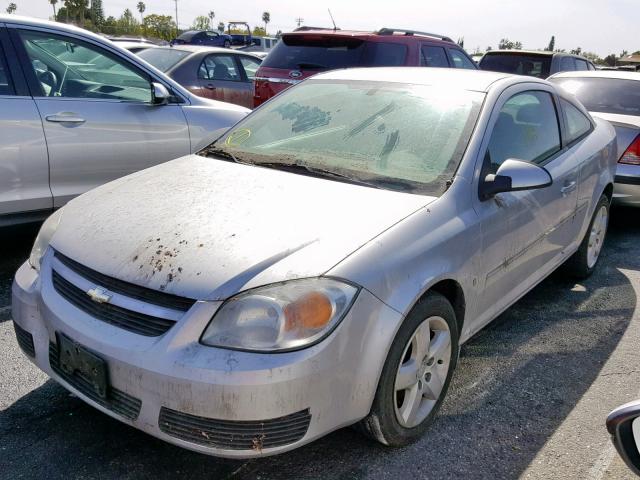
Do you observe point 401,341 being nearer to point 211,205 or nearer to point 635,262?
point 211,205

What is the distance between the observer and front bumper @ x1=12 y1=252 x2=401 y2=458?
2105mm

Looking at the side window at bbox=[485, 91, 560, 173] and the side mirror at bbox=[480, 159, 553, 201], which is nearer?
the side mirror at bbox=[480, 159, 553, 201]

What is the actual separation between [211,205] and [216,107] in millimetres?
2943

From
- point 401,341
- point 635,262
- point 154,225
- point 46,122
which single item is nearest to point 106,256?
point 154,225

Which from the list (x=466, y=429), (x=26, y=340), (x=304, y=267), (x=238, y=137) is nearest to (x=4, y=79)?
(x=238, y=137)

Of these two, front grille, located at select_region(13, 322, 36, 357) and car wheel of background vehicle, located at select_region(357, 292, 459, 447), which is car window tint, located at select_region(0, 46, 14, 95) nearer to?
front grille, located at select_region(13, 322, 36, 357)

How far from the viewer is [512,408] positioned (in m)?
3.07

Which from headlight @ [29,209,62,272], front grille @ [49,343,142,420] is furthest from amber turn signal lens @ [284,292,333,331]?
headlight @ [29,209,62,272]

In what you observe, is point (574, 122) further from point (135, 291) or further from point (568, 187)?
point (135, 291)

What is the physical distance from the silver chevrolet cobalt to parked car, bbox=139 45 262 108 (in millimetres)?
5707

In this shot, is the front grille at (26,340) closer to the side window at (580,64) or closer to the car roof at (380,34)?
the car roof at (380,34)

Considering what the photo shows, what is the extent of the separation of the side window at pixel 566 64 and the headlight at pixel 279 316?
10689 mm

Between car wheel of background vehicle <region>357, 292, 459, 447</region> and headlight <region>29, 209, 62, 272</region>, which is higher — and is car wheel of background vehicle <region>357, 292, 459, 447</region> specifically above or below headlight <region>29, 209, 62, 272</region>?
below

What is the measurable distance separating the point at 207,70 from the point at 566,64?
22.0 ft
